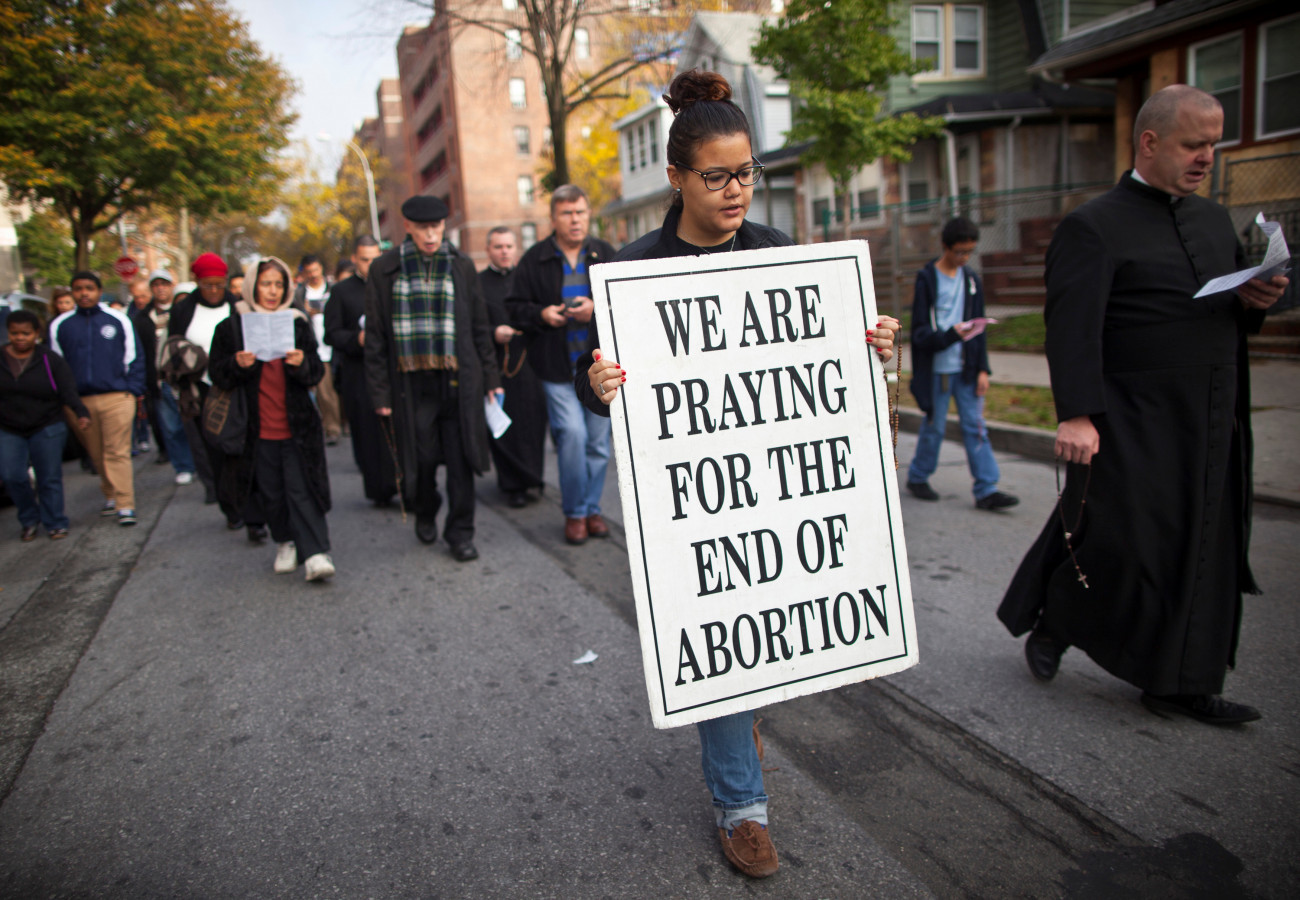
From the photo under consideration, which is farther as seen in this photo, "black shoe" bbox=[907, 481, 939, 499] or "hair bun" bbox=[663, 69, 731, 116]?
"black shoe" bbox=[907, 481, 939, 499]

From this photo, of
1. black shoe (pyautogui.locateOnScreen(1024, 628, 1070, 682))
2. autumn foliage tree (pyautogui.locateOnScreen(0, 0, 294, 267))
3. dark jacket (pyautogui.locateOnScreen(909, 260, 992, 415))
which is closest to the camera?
black shoe (pyautogui.locateOnScreen(1024, 628, 1070, 682))

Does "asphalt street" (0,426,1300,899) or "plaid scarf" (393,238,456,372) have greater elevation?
"plaid scarf" (393,238,456,372)

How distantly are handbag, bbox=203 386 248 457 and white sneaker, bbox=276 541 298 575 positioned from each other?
749mm

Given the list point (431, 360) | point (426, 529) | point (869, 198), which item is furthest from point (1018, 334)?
point (431, 360)

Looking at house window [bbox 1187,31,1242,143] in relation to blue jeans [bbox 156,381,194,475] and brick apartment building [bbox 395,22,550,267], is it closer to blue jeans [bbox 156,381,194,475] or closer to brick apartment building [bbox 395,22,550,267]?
blue jeans [bbox 156,381,194,475]

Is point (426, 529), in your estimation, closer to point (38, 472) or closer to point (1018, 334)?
point (38, 472)

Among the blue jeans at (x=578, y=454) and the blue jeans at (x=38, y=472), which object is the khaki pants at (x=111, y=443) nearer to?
the blue jeans at (x=38, y=472)

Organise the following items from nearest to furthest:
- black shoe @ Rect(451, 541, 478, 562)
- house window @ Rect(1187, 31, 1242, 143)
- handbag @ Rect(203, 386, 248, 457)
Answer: handbag @ Rect(203, 386, 248, 457)
black shoe @ Rect(451, 541, 478, 562)
house window @ Rect(1187, 31, 1242, 143)

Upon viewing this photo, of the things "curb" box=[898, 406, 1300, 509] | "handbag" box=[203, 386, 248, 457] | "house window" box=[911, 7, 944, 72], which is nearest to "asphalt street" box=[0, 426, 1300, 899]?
"handbag" box=[203, 386, 248, 457]

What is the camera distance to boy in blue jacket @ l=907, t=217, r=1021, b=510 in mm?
5992

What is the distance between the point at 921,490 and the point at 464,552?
344 cm

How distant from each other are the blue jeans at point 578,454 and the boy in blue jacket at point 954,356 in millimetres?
2426

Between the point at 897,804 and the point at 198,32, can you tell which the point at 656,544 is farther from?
the point at 198,32

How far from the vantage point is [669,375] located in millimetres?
2215
